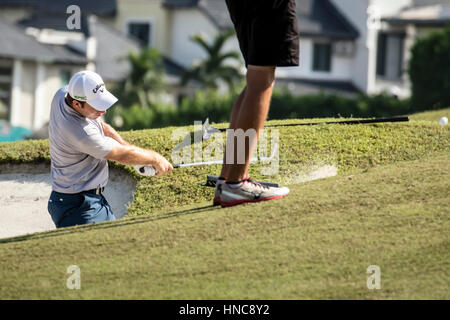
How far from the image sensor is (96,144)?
248 inches

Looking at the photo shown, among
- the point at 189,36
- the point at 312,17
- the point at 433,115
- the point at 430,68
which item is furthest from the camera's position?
the point at 189,36

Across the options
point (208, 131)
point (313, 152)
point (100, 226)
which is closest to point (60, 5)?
point (208, 131)

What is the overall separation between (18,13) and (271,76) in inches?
1783

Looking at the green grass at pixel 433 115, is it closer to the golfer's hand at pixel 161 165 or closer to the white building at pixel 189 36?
the golfer's hand at pixel 161 165

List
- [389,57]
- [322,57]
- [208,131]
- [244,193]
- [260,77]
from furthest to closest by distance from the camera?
[389,57] < [322,57] < [208,131] < [244,193] < [260,77]

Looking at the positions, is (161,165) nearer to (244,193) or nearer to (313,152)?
(244,193)

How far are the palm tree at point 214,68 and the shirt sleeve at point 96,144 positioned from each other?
34.8 metres

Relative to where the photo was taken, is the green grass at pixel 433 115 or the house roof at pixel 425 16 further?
the house roof at pixel 425 16

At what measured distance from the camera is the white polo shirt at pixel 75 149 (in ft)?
20.8

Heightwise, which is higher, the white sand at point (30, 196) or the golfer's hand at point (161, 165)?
the golfer's hand at point (161, 165)

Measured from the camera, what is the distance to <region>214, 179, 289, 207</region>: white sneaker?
240 inches

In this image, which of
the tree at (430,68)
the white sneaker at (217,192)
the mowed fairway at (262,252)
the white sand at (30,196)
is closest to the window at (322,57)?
the tree at (430,68)

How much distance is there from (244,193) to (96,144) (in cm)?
135
